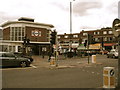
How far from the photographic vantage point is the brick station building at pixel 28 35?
4187 cm

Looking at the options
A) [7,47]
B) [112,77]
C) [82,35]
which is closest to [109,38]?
[82,35]

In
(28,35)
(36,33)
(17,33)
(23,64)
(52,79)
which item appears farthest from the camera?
(36,33)

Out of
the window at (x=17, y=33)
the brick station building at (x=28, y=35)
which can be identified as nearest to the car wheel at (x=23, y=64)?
the brick station building at (x=28, y=35)

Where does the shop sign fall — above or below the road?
above

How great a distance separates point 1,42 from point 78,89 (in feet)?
113

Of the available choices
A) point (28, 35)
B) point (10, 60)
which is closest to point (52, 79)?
point (10, 60)

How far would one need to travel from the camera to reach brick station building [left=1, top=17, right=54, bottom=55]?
137 ft

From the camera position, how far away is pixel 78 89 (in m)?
7.58

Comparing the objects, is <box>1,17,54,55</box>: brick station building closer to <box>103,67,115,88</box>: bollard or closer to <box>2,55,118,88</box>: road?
<box>2,55,118,88</box>: road

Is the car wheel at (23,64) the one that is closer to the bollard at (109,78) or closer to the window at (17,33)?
the bollard at (109,78)

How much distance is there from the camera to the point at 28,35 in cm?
4362

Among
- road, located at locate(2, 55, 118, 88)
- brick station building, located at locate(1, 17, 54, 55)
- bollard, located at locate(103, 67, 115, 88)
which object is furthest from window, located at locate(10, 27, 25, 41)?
bollard, located at locate(103, 67, 115, 88)

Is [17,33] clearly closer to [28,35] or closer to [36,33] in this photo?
[28,35]

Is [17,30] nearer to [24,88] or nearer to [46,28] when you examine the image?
[46,28]
